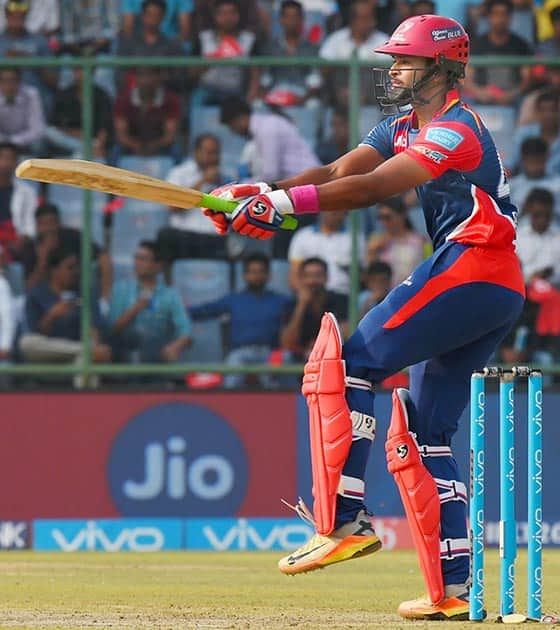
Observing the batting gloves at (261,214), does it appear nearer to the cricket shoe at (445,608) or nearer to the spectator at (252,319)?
the cricket shoe at (445,608)

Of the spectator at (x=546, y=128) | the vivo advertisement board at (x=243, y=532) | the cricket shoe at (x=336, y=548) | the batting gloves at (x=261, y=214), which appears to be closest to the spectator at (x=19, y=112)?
the vivo advertisement board at (x=243, y=532)

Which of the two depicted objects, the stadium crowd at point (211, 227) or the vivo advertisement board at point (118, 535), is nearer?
the vivo advertisement board at point (118, 535)

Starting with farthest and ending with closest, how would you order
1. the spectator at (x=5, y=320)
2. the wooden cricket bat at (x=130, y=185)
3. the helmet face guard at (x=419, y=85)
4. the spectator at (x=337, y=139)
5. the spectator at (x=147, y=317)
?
the spectator at (x=337, y=139), the spectator at (x=147, y=317), the spectator at (x=5, y=320), the helmet face guard at (x=419, y=85), the wooden cricket bat at (x=130, y=185)

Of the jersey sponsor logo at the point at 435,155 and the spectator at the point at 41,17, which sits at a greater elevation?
the spectator at the point at 41,17

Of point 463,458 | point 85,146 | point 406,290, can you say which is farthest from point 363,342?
point 85,146

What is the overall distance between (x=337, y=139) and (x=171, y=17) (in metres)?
2.06

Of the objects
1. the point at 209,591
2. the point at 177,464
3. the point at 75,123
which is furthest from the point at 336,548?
the point at 75,123

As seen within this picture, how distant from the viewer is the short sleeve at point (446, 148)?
17.6 ft

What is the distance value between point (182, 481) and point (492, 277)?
5271 mm

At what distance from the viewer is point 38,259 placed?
10.7 metres

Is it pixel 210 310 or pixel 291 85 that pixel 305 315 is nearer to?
pixel 210 310

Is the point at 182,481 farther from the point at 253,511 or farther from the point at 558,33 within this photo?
the point at 558,33

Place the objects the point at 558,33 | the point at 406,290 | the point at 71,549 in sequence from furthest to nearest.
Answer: the point at 558,33
the point at 71,549
the point at 406,290

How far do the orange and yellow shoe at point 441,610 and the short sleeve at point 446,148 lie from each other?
5.08 ft
